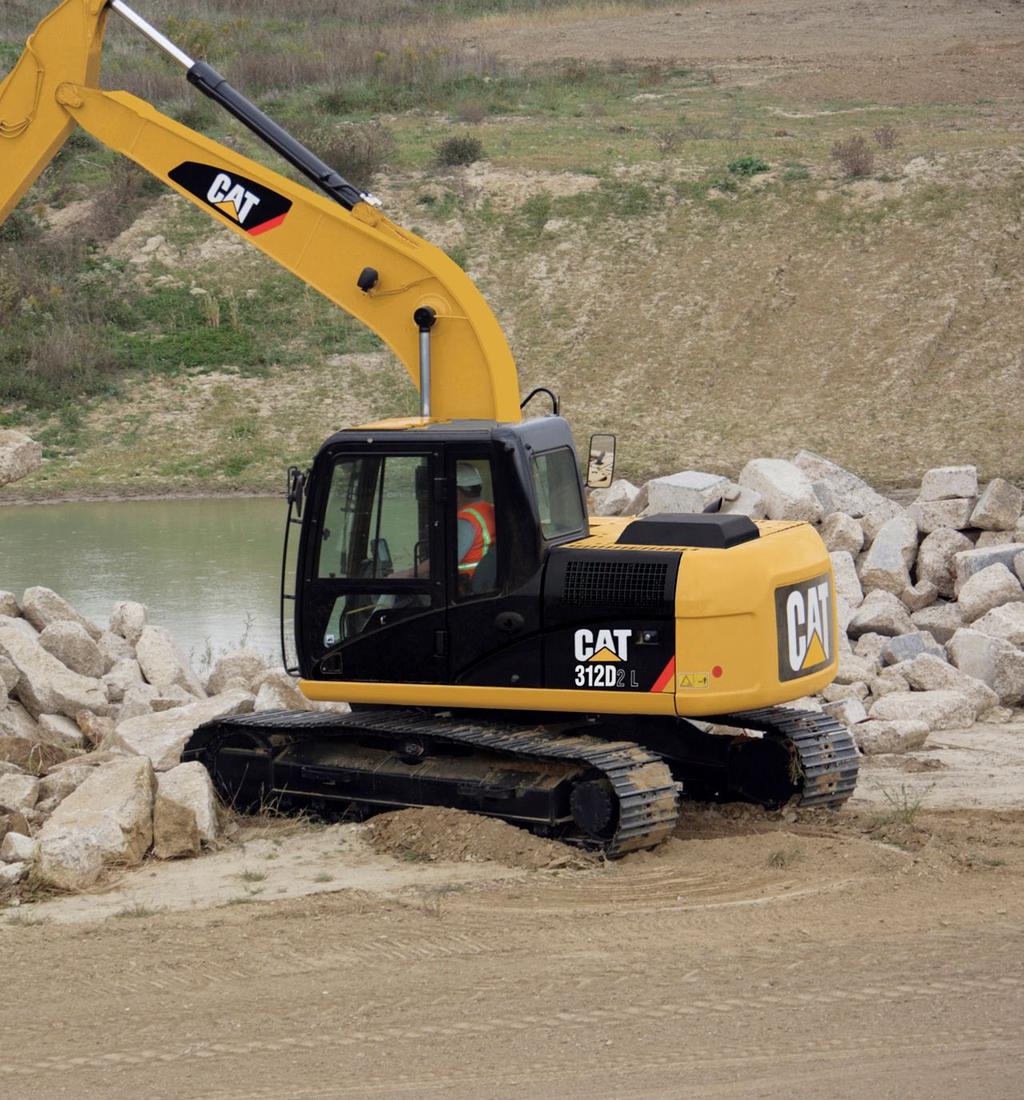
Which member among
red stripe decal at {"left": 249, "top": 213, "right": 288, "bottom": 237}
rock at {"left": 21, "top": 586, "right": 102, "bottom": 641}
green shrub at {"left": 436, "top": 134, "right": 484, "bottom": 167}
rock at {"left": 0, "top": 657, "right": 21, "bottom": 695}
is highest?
green shrub at {"left": 436, "top": 134, "right": 484, "bottom": 167}

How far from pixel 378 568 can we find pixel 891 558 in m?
8.18

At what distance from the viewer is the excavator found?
8750 mm

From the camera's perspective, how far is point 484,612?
9008 millimetres

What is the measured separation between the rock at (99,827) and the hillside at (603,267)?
18.7 meters

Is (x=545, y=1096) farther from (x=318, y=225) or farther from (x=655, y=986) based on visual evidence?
(x=318, y=225)

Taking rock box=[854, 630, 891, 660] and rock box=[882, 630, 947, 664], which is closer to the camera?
rock box=[882, 630, 947, 664]

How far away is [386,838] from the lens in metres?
9.07

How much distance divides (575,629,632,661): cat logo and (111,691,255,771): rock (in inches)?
104

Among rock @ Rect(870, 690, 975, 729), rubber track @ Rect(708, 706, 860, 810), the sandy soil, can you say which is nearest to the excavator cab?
rubber track @ Rect(708, 706, 860, 810)

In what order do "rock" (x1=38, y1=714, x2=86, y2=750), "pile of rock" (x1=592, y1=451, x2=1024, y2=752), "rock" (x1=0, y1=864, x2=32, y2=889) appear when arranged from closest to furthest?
"rock" (x1=0, y1=864, x2=32, y2=889) < "rock" (x1=38, y1=714, x2=86, y2=750) < "pile of rock" (x1=592, y1=451, x2=1024, y2=752)

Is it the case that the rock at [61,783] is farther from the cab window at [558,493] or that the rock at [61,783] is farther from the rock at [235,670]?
the rock at [235,670]

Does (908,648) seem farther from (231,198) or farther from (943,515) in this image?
(231,198)

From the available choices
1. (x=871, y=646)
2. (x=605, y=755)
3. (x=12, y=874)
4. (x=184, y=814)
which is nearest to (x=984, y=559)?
(x=871, y=646)

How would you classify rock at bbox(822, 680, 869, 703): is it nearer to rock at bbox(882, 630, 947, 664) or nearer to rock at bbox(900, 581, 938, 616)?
rock at bbox(882, 630, 947, 664)
